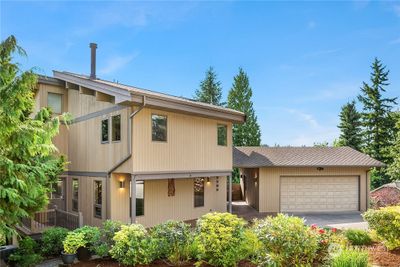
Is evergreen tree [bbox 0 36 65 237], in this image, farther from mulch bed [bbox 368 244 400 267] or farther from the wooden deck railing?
mulch bed [bbox 368 244 400 267]

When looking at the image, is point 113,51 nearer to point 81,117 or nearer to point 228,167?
point 81,117

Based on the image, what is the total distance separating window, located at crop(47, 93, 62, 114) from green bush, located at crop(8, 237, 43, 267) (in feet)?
23.6

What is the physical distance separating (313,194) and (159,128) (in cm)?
1132

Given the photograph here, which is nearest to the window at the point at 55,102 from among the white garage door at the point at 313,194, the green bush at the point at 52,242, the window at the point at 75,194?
the window at the point at 75,194

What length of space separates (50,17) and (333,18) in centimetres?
1174

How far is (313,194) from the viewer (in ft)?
66.1

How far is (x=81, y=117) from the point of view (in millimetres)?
15898

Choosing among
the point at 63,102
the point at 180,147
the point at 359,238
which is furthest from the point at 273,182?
the point at 63,102

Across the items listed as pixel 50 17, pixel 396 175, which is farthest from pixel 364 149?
pixel 50 17

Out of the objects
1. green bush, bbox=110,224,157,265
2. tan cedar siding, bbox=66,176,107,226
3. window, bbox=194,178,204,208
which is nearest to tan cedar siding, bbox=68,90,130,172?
tan cedar siding, bbox=66,176,107,226

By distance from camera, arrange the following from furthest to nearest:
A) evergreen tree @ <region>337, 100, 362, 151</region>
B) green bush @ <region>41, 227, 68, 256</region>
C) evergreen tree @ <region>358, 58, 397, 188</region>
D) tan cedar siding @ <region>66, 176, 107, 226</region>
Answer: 1. evergreen tree @ <region>337, 100, 362, 151</region>
2. evergreen tree @ <region>358, 58, 397, 188</region>
3. tan cedar siding @ <region>66, 176, 107, 226</region>
4. green bush @ <region>41, 227, 68, 256</region>

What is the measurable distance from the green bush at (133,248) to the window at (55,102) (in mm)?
9484

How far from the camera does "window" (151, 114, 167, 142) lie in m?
13.6

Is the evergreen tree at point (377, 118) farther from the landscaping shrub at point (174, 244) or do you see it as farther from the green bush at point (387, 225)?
the landscaping shrub at point (174, 244)
